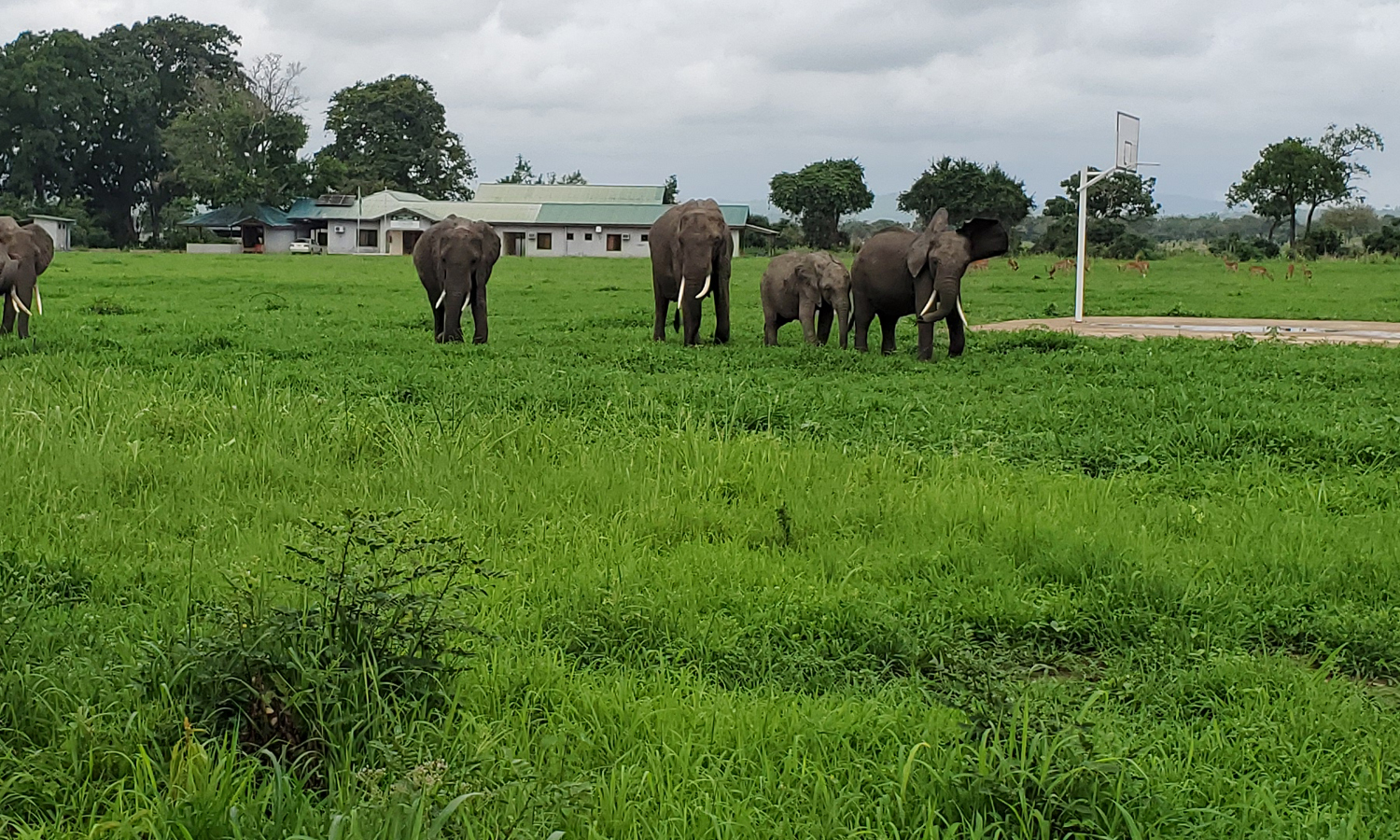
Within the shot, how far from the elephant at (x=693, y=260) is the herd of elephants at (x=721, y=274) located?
0.01 meters

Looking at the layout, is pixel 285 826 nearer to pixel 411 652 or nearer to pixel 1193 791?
pixel 411 652

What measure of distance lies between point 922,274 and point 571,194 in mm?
61580

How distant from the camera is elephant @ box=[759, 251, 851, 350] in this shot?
13.3 metres

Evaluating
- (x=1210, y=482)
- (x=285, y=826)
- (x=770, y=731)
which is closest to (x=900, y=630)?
(x=770, y=731)

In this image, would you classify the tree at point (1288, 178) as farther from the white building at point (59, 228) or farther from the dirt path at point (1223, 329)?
the white building at point (59, 228)

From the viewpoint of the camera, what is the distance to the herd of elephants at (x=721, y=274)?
1202 centimetres

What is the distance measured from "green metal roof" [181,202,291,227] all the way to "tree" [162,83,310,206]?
1.81 feet

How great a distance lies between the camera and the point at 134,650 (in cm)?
390

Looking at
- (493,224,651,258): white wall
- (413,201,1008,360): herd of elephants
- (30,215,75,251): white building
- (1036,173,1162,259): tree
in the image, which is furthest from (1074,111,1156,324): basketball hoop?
(30,215,75,251): white building

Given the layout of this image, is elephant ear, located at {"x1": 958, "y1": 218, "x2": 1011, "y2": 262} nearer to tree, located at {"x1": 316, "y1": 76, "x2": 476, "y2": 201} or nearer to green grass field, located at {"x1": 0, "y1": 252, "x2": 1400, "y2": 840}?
green grass field, located at {"x1": 0, "y1": 252, "x2": 1400, "y2": 840}

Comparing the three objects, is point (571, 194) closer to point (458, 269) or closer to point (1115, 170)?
point (1115, 170)

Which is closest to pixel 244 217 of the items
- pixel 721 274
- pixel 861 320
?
pixel 721 274

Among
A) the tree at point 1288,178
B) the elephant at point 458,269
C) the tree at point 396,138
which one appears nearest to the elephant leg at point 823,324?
the elephant at point 458,269

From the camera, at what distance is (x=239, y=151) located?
224 ft
